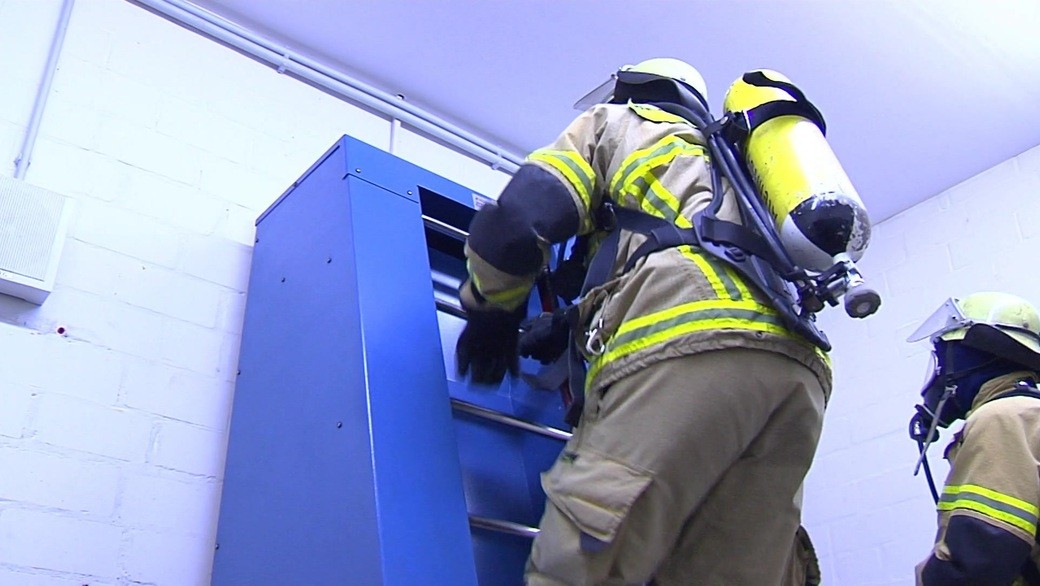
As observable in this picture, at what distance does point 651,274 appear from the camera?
1.55 meters

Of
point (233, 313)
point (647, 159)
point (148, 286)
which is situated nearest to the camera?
point (647, 159)

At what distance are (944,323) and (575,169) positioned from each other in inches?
65.1

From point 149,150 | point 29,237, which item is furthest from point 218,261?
point 29,237

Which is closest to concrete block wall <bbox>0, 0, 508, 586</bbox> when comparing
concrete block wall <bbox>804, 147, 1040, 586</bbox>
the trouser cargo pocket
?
the trouser cargo pocket

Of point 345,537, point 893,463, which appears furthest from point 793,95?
point 893,463

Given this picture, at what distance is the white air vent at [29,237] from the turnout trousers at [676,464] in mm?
1326

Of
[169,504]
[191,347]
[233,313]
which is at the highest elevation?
[233,313]

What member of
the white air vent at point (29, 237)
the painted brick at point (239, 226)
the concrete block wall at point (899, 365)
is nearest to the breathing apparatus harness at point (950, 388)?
the concrete block wall at point (899, 365)

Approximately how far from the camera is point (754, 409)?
4.95 feet

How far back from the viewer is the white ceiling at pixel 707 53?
10.4 feet

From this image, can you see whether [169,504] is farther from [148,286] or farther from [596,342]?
[596,342]

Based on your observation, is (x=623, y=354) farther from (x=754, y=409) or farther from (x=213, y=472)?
(x=213, y=472)

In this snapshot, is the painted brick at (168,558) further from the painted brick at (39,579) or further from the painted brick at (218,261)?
the painted brick at (218,261)

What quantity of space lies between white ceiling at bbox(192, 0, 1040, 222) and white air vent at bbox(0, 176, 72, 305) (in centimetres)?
108
